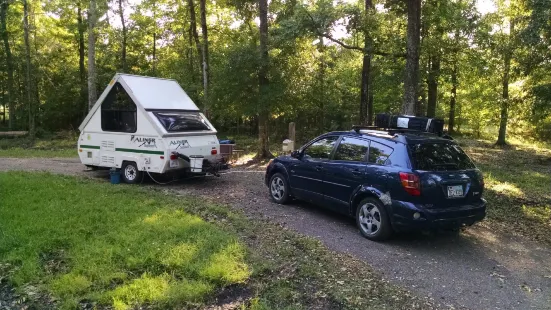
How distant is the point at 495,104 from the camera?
58.7 feet

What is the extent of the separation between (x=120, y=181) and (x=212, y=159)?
2533mm

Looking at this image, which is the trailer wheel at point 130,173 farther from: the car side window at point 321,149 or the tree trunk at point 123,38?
the tree trunk at point 123,38

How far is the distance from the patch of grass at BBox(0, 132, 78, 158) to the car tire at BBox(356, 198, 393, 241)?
1481 cm

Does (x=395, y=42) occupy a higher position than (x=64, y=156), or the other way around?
(x=395, y=42)

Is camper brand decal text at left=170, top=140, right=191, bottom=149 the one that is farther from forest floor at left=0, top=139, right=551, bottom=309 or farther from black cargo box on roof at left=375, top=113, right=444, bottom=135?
black cargo box on roof at left=375, top=113, right=444, bottom=135

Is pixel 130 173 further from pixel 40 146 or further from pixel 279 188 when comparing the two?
pixel 40 146

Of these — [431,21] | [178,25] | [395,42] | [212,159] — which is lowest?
[212,159]

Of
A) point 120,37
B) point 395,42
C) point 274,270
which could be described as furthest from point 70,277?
point 120,37

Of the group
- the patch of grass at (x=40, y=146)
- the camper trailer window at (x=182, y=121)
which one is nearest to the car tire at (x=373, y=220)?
the camper trailer window at (x=182, y=121)

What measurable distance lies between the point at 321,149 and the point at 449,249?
2705 mm

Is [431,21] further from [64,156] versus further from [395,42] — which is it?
[64,156]

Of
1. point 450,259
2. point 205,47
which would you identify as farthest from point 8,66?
point 450,259

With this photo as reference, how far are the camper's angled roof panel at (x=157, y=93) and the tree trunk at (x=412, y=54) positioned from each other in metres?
5.71

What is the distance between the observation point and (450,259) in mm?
5395
